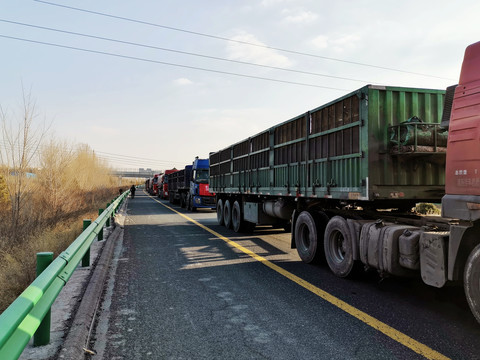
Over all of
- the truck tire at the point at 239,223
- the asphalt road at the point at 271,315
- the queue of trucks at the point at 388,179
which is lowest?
the asphalt road at the point at 271,315

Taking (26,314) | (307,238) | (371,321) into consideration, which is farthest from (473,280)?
(307,238)

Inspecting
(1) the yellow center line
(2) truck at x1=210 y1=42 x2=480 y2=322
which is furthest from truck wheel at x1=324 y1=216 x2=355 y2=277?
(1) the yellow center line

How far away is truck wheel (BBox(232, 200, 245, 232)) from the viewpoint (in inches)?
470

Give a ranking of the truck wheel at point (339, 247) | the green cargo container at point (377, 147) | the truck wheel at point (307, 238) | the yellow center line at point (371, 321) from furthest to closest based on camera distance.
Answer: the truck wheel at point (307, 238) < the truck wheel at point (339, 247) < the green cargo container at point (377, 147) < the yellow center line at point (371, 321)

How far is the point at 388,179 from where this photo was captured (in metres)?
5.55

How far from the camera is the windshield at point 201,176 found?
70.1 ft

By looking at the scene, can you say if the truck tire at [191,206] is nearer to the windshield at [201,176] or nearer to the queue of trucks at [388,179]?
the windshield at [201,176]

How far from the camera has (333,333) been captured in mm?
3727

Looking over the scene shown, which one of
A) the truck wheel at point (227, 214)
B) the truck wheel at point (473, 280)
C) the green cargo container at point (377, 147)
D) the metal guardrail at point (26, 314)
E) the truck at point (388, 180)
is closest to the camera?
the metal guardrail at point (26, 314)

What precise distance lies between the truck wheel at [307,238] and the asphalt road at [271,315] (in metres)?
0.24

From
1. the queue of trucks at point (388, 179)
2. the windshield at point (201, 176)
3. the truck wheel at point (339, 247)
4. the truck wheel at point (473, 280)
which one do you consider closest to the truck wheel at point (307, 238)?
the queue of trucks at point (388, 179)

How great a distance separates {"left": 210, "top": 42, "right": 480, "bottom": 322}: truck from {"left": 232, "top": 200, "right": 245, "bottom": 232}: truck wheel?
277 cm

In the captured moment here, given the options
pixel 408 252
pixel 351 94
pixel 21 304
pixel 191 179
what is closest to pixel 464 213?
pixel 408 252

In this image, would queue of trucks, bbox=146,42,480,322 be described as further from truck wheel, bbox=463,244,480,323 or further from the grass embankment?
the grass embankment
